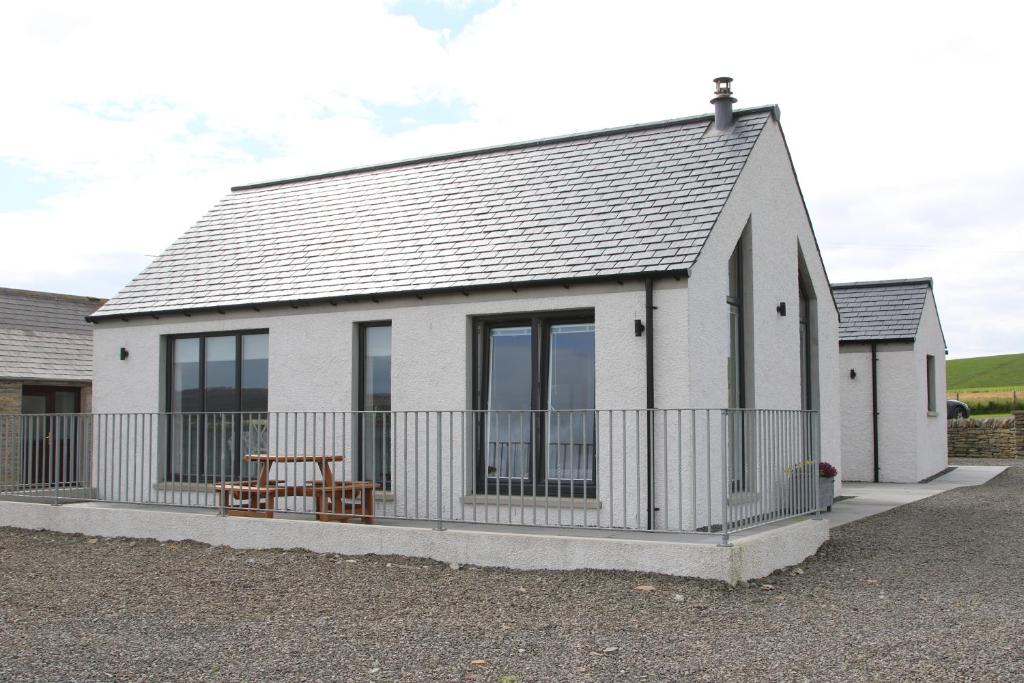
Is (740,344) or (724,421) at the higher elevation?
(740,344)

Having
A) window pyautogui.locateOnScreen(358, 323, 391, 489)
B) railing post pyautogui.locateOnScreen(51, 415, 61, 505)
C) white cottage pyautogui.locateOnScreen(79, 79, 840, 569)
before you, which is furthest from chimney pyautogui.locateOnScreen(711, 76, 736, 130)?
railing post pyautogui.locateOnScreen(51, 415, 61, 505)

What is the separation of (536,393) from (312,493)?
106 inches

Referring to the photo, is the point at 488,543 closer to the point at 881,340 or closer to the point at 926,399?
the point at 881,340

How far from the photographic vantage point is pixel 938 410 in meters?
22.3

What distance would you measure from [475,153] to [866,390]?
9.88 metres

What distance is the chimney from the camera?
12.5m

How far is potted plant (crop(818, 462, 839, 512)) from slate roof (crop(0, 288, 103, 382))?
15.7m

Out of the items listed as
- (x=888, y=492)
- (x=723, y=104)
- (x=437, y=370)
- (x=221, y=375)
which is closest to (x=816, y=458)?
(x=437, y=370)

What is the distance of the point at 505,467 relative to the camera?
422 inches

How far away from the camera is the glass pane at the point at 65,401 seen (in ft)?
70.9

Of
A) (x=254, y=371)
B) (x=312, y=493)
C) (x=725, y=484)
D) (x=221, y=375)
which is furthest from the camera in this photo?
(x=221, y=375)

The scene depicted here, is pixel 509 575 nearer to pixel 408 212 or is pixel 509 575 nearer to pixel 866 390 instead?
pixel 408 212

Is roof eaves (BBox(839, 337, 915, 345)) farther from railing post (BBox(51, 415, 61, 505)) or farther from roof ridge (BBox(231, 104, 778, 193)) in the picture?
railing post (BBox(51, 415, 61, 505))

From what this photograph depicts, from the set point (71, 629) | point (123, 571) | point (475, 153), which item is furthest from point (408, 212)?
point (71, 629)
